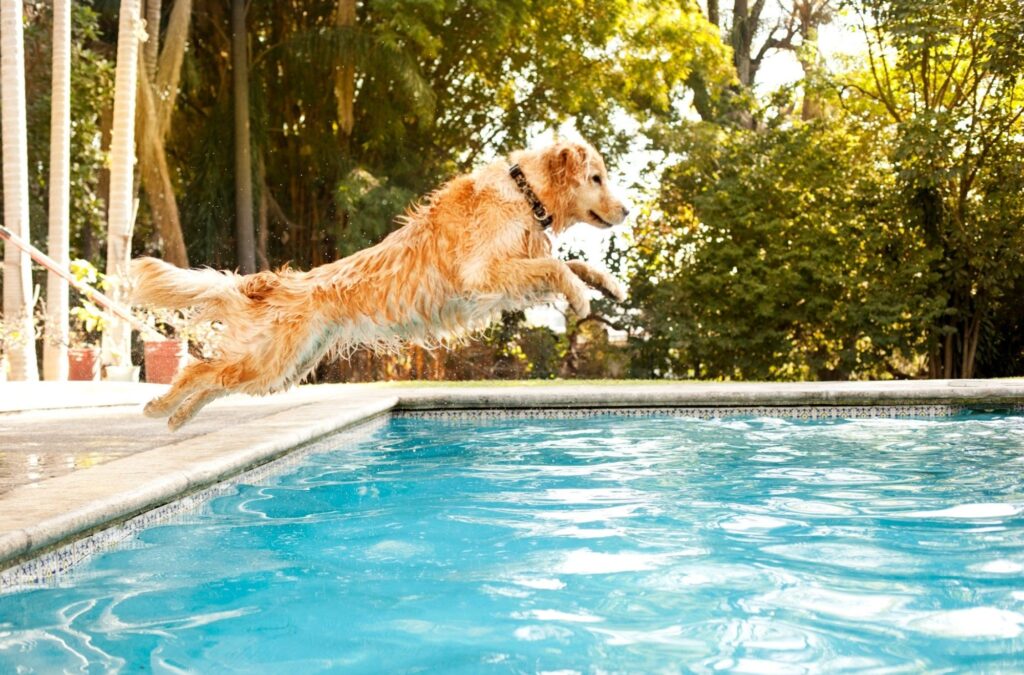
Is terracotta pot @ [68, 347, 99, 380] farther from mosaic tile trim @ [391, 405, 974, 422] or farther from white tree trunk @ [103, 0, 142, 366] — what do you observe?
mosaic tile trim @ [391, 405, 974, 422]

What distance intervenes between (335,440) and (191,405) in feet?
5.88

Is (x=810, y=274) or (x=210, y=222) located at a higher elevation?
(x=210, y=222)

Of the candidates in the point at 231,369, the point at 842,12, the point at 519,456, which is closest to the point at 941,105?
the point at 842,12

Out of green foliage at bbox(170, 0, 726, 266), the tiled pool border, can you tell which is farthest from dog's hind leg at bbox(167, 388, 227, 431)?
green foliage at bbox(170, 0, 726, 266)

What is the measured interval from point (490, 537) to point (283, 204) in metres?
12.2

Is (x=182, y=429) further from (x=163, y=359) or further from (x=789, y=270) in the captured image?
(x=789, y=270)

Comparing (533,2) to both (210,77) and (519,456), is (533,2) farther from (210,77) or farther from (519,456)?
(519,456)

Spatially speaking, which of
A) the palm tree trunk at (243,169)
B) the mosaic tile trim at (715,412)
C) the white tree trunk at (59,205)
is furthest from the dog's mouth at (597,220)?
the palm tree trunk at (243,169)

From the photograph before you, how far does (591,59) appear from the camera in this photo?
1552cm

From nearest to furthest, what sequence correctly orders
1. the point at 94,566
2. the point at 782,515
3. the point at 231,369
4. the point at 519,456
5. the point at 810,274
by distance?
1. the point at 94,566
2. the point at 782,515
3. the point at 231,369
4. the point at 519,456
5. the point at 810,274

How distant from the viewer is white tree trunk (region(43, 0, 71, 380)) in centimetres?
1058

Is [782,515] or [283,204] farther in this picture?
[283,204]

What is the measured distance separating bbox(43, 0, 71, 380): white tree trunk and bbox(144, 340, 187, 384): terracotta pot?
0.82m

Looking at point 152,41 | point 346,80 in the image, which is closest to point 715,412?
point 346,80
